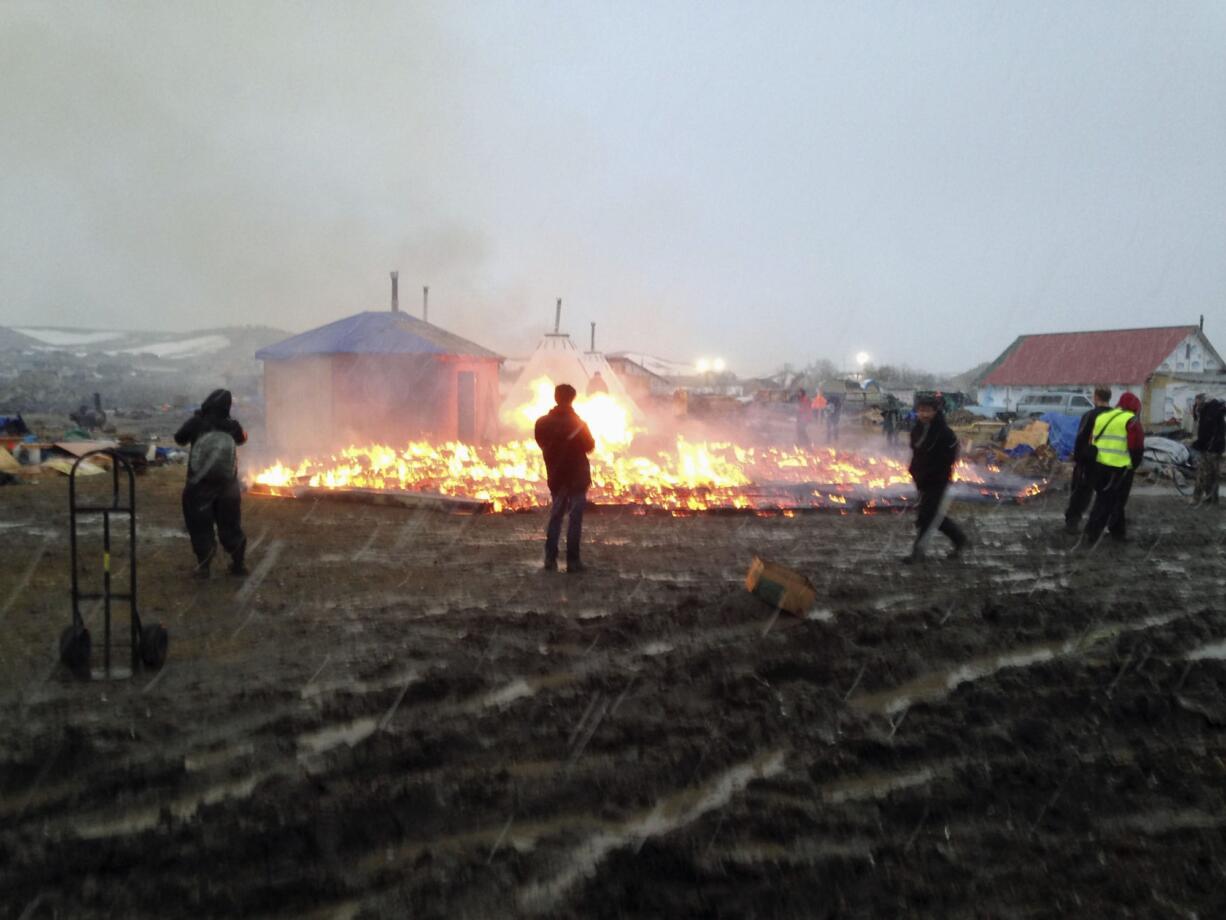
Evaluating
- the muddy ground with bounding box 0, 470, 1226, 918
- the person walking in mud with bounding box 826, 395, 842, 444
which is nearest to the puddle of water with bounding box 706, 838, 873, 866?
the muddy ground with bounding box 0, 470, 1226, 918

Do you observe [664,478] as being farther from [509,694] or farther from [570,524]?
[509,694]

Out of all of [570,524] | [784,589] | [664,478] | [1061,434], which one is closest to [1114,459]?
[784,589]

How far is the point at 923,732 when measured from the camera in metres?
4.62

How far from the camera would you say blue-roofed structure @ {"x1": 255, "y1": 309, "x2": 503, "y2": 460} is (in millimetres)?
22203

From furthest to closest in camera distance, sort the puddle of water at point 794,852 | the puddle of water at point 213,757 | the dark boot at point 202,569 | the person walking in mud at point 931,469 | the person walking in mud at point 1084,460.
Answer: the person walking in mud at point 1084,460
the person walking in mud at point 931,469
the dark boot at point 202,569
the puddle of water at point 213,757
the puddle of water at point 794,852

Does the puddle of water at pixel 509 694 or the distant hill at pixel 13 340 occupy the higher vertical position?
the distant hill at pixel 13 340

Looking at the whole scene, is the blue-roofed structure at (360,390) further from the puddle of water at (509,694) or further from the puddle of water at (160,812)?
the puddle of water at (160,812)

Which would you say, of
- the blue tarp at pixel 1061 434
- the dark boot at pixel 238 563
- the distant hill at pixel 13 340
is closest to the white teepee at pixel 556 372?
the blue tarp at pixel 1061 434

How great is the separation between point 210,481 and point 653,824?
5608mm

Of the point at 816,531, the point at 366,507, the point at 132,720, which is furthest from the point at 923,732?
the point at 366,507

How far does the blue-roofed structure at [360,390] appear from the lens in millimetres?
22203

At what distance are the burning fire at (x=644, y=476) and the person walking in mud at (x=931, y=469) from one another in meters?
3.97

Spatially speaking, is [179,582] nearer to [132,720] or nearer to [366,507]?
→ [132,720]

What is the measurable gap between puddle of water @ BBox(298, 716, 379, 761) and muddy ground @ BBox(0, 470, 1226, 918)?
5cm
